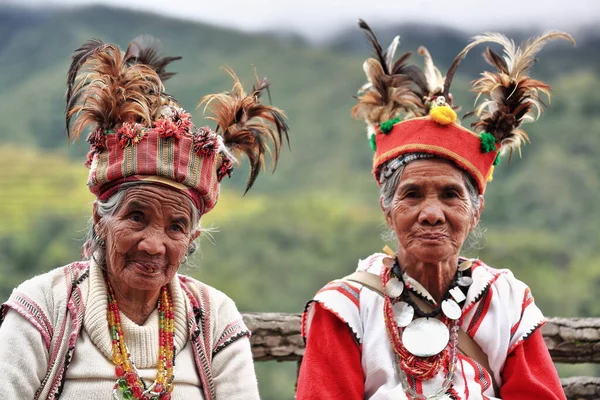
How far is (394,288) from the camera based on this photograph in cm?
328

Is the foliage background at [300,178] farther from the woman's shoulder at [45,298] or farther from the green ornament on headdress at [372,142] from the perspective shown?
the green ornament on headdress at [372,142]

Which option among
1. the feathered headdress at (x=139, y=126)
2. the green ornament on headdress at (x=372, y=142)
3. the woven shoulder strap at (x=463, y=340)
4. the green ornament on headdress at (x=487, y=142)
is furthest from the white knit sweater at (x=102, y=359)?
the green ornament on headdress at (x=487, y=142)

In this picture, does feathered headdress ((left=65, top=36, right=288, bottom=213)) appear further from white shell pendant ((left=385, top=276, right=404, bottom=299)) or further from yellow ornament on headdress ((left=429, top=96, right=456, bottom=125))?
white shell pendant ((left=385, top=276, right=404, bottom=299))

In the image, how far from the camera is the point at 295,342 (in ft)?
13.1

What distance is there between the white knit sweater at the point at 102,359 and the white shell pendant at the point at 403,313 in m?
0.63

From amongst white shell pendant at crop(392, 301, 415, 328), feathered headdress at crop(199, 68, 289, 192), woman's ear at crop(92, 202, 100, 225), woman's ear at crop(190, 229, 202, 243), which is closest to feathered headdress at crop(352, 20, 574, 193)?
feathered headdress at crop(199, 68, 289, 192)

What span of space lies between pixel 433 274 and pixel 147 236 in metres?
1.21

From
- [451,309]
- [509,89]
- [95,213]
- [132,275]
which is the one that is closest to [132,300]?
[132,275]

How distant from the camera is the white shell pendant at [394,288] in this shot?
3270 mm

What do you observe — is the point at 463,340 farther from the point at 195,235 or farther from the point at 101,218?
the point at 101,218

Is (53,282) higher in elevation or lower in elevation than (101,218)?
lower

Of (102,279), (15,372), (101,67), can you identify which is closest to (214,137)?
(101,67)

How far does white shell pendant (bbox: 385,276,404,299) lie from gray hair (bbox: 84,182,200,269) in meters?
0.83

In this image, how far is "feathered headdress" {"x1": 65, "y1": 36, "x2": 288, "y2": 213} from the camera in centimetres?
301
